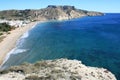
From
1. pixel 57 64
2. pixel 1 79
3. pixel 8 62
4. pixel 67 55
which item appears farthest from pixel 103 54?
pixel 1 79

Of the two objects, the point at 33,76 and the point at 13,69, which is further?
the point at 13,69

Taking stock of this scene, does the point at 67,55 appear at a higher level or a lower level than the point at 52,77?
lower

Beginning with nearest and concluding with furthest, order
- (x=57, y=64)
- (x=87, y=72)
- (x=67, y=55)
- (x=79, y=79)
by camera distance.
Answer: (x=79, y=79) → (x=87, y=72) → (x=57, y=64) → (x=67, y=55)

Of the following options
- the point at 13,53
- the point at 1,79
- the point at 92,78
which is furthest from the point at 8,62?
the point at 92,78

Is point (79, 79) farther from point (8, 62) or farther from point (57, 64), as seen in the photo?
point (8, 62)

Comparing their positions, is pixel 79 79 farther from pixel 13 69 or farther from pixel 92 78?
pixel 13 69

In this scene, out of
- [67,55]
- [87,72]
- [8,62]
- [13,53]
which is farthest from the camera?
[13,53]
